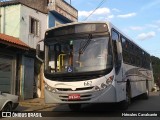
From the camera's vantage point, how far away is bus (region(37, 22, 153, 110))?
37.1 ft

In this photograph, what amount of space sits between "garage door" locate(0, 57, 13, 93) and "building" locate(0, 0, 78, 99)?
1.39 m

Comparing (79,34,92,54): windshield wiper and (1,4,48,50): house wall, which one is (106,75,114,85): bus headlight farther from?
(1,4,48,50): house wall

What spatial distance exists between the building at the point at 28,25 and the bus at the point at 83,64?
10.4m

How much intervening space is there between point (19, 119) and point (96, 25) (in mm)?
4406

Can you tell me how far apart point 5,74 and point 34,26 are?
17.7 ft

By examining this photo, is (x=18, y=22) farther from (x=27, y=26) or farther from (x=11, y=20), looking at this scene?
(x=27, y=26)

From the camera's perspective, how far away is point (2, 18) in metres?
23.0

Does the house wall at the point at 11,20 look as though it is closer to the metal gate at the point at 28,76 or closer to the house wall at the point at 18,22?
the house wall at the point at 18,22

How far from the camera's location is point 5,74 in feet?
66.3

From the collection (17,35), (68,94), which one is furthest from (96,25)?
(17,35)

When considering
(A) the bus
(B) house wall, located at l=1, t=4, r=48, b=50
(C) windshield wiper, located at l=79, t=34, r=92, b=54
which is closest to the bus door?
(A) the bus

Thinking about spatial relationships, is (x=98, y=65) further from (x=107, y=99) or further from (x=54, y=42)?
(x=54, y=42)

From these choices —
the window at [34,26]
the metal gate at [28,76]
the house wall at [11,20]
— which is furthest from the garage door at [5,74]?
the window at [34,26]

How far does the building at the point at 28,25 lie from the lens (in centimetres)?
2244
